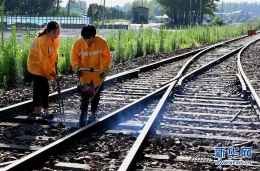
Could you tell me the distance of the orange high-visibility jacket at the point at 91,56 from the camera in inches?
246

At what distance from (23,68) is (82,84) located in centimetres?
478

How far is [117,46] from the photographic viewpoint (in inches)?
627

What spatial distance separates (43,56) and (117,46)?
9581 millimetres

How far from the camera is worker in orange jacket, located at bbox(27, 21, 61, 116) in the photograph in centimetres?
639

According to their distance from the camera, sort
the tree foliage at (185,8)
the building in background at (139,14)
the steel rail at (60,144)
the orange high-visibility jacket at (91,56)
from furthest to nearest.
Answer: the tree foliage at (185,8)
the building in background at (139,14)
the orange high-visibility jacket at (91,56)
the steel rail at (60,144)

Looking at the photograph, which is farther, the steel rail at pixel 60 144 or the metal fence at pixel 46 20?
the metal fence at pixel 46 20

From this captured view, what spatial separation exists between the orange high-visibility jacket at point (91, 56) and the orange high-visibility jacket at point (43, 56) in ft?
1.42

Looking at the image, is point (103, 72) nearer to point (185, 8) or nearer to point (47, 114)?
point (47, 114)

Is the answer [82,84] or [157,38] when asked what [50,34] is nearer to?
[82,84]

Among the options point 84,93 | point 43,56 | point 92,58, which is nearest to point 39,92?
point 43,56

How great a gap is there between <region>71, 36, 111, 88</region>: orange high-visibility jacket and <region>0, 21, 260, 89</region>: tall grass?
392 cm

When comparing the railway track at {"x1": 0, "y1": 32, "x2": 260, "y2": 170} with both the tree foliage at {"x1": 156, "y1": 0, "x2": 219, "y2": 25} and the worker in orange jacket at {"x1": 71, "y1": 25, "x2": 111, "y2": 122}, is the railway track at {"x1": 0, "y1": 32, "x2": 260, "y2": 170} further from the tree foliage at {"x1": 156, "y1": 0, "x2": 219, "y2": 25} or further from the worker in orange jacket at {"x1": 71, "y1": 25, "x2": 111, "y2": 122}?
the tree foliage at {"x1": 156, "y1": 0, "x2": 219, "y2": 25}

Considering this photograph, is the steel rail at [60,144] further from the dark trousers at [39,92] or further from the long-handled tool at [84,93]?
the dark trousers at [39,92]

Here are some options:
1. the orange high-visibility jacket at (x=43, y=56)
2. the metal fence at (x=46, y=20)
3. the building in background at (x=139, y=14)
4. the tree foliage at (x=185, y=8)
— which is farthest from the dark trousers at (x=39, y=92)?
the tree foliage at (x=185, y=8)
